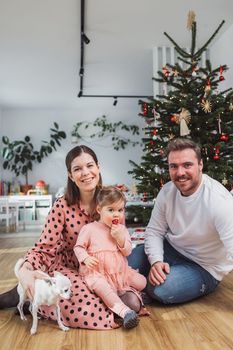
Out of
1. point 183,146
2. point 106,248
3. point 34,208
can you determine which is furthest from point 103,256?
point 34,208

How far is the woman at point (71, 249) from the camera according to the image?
163 cm

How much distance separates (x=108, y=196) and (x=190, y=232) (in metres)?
0.50

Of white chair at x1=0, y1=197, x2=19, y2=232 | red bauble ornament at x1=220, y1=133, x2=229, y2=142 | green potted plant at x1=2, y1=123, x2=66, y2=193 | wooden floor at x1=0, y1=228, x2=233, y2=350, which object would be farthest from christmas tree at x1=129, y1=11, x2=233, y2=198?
green potted plant at x1=2, y1=123, x2=66, y2=193

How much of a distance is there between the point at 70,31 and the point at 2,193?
4642 millimetres

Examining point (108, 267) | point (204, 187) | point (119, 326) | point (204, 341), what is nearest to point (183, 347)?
point (204, 341)

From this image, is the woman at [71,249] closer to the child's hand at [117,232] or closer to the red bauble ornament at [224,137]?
the child's hand at [117,232]

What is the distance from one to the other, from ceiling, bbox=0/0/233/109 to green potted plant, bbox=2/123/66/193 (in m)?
1.81

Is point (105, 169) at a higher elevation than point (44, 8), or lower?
lower

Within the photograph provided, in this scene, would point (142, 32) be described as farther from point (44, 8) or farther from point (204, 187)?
point (204, 187)

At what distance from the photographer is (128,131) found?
8.16 m

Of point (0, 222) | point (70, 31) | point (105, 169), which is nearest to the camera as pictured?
point (70, 31)

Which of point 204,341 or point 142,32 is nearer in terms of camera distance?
point 204,341

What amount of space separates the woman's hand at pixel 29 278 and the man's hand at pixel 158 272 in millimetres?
615

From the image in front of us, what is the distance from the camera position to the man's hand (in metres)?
1.87
